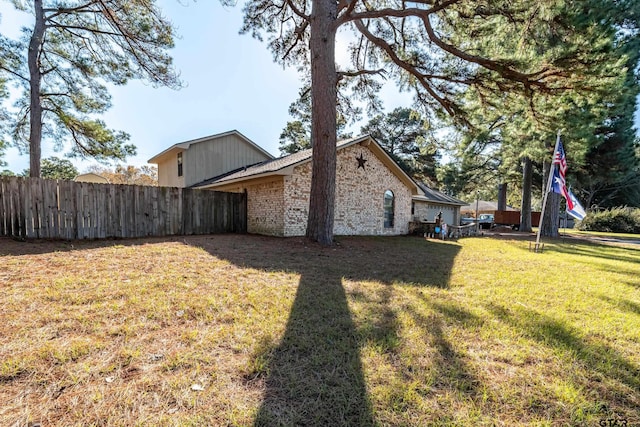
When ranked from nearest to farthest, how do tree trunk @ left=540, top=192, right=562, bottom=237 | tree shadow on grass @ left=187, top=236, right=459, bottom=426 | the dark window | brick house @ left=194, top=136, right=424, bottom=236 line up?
tree shadow on grass @ left=187, top=236, right=459, bottom=426 → brick house @ left=194, top=136, right=424, bottom=236 → the dark window → tree trunk @ left=540, top=192, right=562, bottom=237

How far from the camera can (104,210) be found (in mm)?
8672

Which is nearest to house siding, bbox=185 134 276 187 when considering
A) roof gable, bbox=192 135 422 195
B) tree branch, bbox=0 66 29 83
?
roof gable, bbox=192 135 422 195

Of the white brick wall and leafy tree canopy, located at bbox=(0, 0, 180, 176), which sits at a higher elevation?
leafy tree canopy, located at bbox=(0, 0, 180, 176)

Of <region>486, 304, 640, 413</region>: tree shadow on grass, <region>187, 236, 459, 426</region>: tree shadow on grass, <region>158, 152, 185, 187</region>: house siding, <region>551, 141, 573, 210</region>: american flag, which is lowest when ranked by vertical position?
<region>486, 304, 640, 413</region>: tree shadow on grass

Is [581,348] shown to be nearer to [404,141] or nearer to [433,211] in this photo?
[433,211]

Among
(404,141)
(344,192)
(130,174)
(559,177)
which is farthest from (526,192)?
(130,174)

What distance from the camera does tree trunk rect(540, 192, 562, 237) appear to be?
15180 mm

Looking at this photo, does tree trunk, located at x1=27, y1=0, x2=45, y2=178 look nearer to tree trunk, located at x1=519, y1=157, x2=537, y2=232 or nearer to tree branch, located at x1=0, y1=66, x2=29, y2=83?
tree branch, located at x1=0, y1=66, x2=29, y2=83

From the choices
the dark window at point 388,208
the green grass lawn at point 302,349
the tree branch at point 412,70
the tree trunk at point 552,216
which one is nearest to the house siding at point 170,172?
the dark window at point 388,208

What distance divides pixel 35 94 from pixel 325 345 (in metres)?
15.7

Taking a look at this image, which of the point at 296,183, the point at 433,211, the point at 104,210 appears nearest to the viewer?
the point at 104,210

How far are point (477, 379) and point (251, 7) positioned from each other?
42.1 ft

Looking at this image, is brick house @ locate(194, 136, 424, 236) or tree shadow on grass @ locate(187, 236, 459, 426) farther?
brick house @ locate(194, 136, 424, 236)

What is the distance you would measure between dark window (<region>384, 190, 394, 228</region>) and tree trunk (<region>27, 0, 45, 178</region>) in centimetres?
1522
